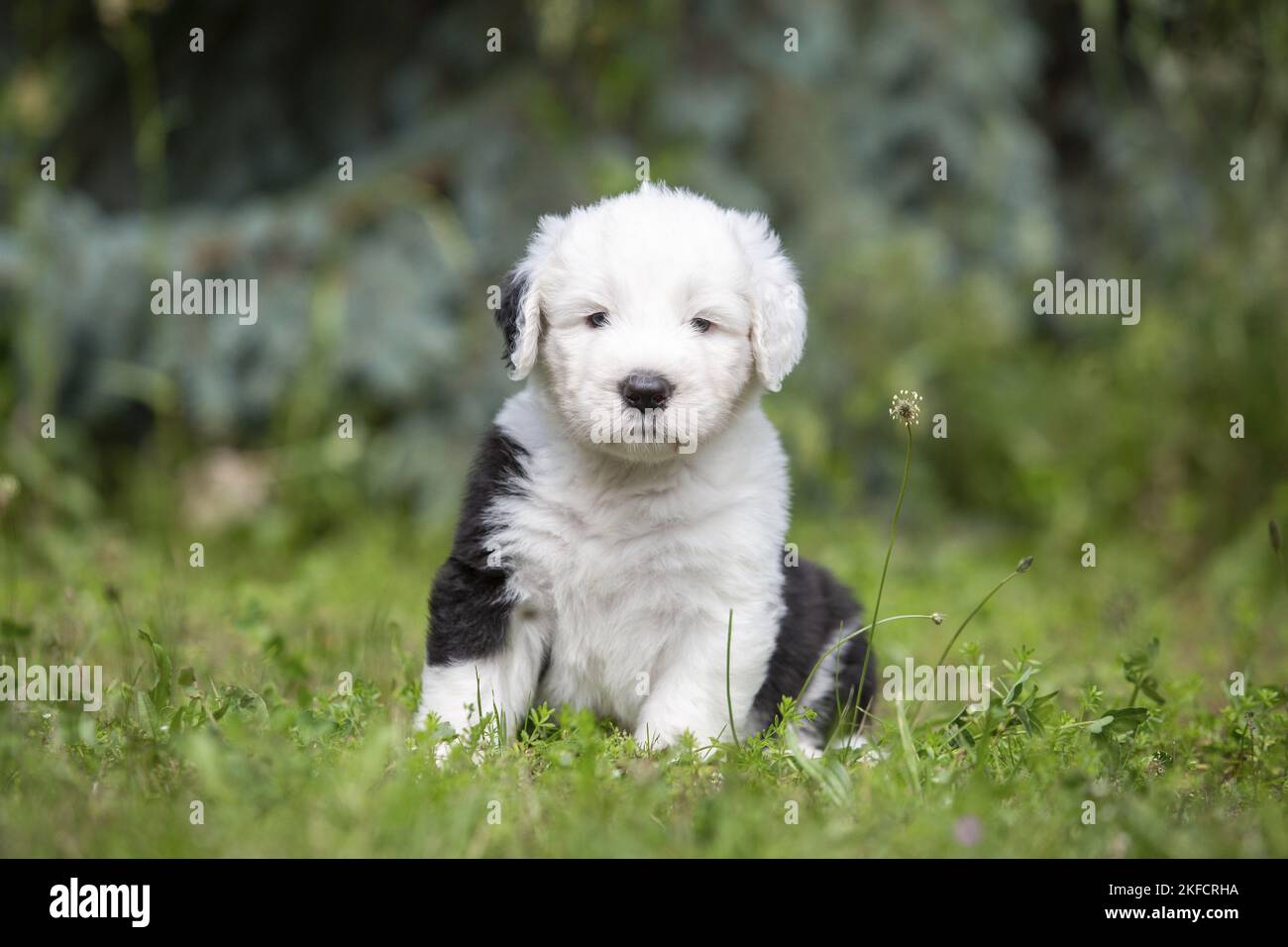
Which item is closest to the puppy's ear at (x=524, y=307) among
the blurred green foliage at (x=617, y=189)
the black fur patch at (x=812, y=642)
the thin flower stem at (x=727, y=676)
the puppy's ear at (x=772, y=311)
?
the puppy's ear at (x=772, y=311)

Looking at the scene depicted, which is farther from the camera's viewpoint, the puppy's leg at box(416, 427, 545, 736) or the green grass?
the puppy's leg at box(416, 427, 545, 736)

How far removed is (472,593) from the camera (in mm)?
3613

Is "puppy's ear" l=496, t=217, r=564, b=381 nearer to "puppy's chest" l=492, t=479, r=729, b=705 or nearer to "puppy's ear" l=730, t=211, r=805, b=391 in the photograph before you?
"puppy's chest" l=492, t=479, r=729, b=705

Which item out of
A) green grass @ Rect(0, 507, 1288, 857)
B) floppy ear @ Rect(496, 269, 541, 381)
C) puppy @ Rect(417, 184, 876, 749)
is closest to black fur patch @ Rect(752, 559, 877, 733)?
puppy @ Rect(417, 184, 876, 749)

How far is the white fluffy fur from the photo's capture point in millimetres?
3506

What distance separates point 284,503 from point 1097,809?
5360 millimetres

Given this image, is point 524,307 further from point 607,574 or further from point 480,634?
point 480,634

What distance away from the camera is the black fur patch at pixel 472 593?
3.57 m

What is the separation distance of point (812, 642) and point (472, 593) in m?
1.06

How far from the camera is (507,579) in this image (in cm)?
362

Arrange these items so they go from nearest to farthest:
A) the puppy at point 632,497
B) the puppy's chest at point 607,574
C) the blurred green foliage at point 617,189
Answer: the puppy at point 632,497
the puppy's chest at point 607,574
the blurred green foliage at point 617,189

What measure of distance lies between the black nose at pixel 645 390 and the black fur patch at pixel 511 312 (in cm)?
46

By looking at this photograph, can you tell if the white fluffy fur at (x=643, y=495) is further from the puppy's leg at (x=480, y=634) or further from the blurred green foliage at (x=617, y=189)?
the blurred green foliage at (x=617, y=189)

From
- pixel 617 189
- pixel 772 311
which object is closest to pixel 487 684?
pixel 772 311
